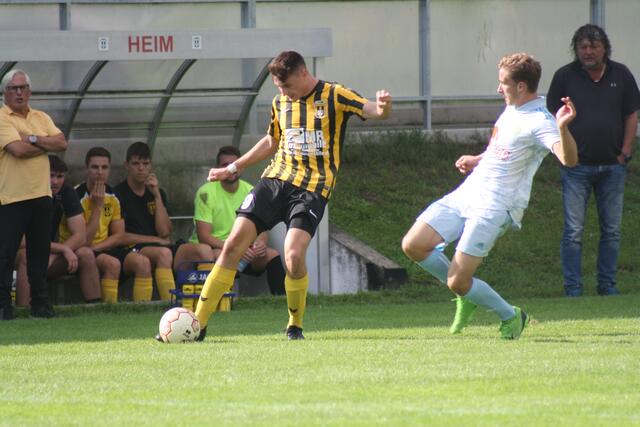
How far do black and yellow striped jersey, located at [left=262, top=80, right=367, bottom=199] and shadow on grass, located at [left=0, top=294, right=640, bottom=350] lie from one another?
3.76 ft

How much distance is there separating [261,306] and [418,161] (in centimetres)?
592

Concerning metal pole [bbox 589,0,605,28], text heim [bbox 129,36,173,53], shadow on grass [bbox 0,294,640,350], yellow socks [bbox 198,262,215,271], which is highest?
metal pole [bbox 589,0,605,28]

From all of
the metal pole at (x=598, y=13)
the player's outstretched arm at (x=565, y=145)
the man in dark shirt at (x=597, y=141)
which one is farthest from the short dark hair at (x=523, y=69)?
the metal pole at (x=598, y=13)

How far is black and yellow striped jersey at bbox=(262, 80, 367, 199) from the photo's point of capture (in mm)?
9555

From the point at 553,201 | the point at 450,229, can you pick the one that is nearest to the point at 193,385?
the point at 450,229

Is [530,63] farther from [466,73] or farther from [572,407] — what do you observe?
[466,73]

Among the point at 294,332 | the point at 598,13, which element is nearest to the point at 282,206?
the point at 294,332

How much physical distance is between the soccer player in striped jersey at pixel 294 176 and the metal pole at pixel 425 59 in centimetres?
1011

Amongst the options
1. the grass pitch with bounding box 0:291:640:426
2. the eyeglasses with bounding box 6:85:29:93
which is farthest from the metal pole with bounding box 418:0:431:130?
the grass pitch with bounding box 0:291:640:426

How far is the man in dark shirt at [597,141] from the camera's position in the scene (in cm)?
1312

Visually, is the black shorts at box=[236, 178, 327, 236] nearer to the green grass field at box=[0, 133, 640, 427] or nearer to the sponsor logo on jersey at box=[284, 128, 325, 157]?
the sponsor logo on jersey at box=[284, 128, 325, 157]

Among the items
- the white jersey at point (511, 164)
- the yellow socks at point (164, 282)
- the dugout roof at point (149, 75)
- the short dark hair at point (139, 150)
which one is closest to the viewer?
the white jersey at point (511, 164)

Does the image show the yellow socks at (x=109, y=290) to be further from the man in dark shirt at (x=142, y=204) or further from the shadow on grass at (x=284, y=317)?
the man in dark shirt at (x=142, y=204)

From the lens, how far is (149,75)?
14344mm
